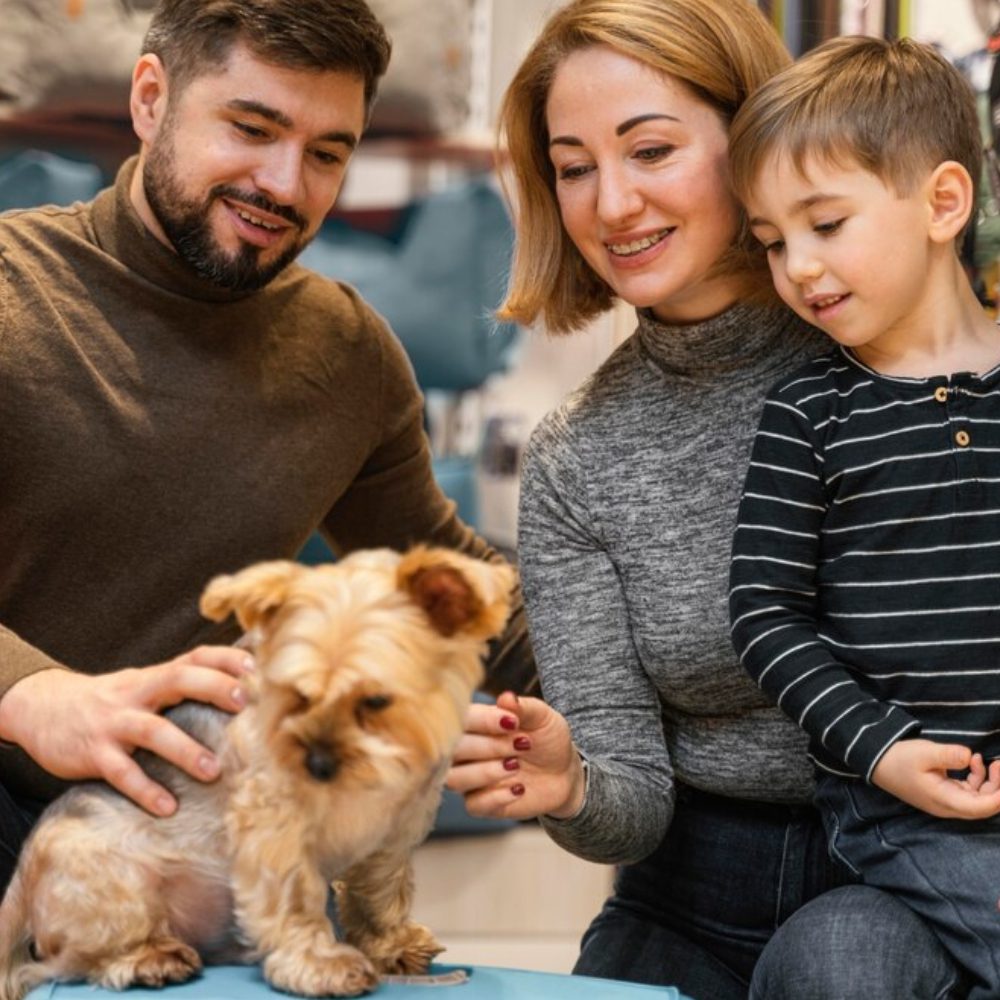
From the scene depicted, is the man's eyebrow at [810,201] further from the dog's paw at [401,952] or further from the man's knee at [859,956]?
the dog's paw at [401,952]

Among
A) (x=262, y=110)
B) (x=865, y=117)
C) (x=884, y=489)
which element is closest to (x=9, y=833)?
(x=262, y=110)

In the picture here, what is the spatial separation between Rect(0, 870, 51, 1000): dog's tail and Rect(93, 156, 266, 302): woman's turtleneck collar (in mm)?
673

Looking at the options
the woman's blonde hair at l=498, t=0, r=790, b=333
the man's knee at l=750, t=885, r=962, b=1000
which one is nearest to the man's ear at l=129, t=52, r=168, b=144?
the woman's blonde hair at l=498, t=0, r=790, b=333

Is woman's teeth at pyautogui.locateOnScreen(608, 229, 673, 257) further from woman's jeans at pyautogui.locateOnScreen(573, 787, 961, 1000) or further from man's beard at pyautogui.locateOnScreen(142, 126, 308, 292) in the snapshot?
woman's jeans at pyautogui.locateOnScreen(573, 787, 961, 1000)

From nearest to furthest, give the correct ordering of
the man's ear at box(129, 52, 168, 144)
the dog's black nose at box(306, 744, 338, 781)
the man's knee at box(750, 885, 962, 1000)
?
1. the dog's black nose at box(306, 744, 338, 781)
2. the man's knee at box(750, 885, 962, 1000)
3. the man's ear at box(129, 52, 168, 144)

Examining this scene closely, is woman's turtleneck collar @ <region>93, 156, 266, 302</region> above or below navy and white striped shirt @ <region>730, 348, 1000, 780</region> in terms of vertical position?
above

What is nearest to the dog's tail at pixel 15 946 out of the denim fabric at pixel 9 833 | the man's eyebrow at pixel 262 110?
the denim fabric at pixel 9 833

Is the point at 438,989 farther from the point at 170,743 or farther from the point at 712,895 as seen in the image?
the point at 712,895

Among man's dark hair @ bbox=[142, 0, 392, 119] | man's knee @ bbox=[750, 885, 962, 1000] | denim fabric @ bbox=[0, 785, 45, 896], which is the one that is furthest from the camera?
man's dark hair @ bbox=[142, 0, 392, 119]

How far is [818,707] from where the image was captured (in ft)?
3.93

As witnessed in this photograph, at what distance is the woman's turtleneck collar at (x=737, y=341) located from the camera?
148cm

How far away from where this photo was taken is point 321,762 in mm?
919

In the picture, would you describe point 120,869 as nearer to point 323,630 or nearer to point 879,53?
point 323,630

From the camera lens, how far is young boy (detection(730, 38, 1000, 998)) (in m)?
1.18
